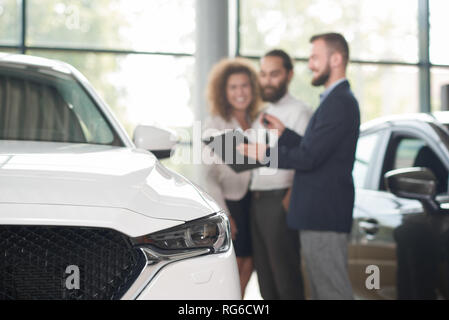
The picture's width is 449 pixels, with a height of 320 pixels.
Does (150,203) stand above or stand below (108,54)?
below

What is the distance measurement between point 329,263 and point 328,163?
0.48m

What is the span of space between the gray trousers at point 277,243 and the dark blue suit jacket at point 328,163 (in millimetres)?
446

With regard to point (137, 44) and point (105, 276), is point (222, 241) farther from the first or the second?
point (137, 44)

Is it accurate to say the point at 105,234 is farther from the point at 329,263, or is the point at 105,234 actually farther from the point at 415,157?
the point at 415,157

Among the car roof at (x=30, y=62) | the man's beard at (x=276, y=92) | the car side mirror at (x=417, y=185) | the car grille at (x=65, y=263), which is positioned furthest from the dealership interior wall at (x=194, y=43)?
the car grille at (x=65, y=263)

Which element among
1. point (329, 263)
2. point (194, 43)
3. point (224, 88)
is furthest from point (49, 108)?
point (194, 43)

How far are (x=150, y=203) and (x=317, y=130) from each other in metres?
1.43

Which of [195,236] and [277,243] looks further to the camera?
[277,243]

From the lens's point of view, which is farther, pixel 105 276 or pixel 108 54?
pixel 108 54

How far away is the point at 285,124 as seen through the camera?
12.0ft

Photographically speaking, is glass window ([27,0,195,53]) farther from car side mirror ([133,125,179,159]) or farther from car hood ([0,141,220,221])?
car hood ([0,141,220,221])

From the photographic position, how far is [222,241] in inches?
72.1

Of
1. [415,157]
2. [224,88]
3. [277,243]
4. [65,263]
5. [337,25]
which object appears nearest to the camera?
[65,263]
